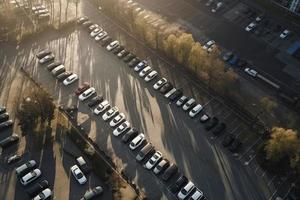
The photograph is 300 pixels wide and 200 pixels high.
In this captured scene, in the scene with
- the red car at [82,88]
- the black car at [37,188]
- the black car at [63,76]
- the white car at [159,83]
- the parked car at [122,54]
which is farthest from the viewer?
the parked car at [122,54]

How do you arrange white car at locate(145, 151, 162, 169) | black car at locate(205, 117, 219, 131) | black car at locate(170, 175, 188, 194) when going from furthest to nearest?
black car at locate(205, 117, 219, 131) < white car at locate(145, 151, 162, 169) < black car at locate(170, 175, 188, 194)

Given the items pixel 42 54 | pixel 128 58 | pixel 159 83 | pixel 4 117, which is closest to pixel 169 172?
pixel 159 83

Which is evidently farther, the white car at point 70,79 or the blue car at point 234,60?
the blue car at point 234,60

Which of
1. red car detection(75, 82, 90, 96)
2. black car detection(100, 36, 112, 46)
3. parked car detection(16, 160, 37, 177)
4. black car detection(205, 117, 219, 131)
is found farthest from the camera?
black car detection(100, 36, 112, 46)

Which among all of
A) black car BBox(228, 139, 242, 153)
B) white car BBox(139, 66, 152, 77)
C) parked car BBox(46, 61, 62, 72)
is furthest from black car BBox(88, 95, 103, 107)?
black car BBox(228, 139, 242, 153)

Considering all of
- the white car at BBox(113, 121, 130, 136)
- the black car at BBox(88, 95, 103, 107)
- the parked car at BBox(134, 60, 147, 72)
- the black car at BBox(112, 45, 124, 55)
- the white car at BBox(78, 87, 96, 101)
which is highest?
the black car at BBox(112, 45, 124, 55)

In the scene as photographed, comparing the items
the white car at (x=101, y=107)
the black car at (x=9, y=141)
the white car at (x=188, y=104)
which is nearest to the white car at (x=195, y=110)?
the white car at (x=188, y=104)

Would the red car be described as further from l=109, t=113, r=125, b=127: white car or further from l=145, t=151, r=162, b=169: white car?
l=145, t=151, r=162, b=169: white car

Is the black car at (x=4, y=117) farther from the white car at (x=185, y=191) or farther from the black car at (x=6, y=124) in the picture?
the white car at (x=185, y=191)
